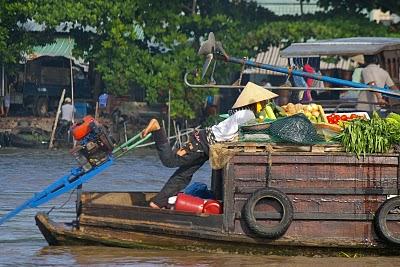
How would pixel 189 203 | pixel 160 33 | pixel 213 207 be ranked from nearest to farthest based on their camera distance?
pixel 213 207 < pixel 189 203 < pixel 160 33

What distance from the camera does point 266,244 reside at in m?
8.77

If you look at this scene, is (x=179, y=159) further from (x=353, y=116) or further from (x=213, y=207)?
(x=353, y=116)

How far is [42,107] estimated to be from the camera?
27.8 metres

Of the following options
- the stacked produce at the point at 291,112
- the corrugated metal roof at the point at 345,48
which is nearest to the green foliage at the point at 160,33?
the corrugated metal roof at the point at 345,48

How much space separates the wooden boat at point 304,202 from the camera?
28.4 ft

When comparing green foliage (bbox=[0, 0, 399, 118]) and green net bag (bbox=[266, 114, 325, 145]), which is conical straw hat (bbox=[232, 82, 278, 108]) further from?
green foliage (bbox=[0, 0, 399, 118])

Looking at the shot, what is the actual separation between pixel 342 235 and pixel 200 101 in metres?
17.1

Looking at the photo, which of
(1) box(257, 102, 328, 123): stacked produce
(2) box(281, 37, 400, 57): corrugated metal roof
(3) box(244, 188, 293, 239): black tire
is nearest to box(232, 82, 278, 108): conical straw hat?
(1) box(257, 102, 328, 123): stacked produce

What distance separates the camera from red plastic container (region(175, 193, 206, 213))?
9.05 meters

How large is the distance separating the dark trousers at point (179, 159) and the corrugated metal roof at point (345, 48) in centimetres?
677

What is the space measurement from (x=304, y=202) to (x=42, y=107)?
19.7m

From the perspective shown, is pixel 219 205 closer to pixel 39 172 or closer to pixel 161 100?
pixel 39 172

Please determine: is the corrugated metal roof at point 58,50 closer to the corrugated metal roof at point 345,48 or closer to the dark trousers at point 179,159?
the corrugated metal roof at point 345,48

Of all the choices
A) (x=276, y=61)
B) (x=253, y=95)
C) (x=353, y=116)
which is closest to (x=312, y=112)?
(x=353, y=116)
